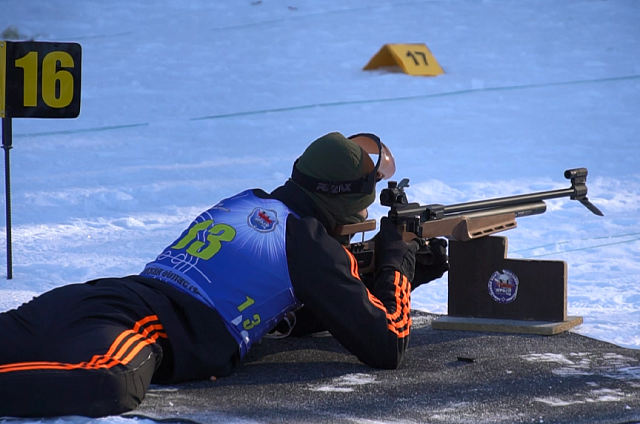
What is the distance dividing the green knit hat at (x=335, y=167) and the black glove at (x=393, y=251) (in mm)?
184

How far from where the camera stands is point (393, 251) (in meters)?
2.99

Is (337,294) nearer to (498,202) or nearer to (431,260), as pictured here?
(431,260)

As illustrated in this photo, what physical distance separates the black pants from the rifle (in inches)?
29.9

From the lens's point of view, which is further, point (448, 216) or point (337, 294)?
point (448, 216)

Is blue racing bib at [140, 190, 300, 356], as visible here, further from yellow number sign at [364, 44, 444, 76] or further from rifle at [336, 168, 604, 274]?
yellow number sign at [364, 44, 444, 76]

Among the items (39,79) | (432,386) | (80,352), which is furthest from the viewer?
A: (39,79)

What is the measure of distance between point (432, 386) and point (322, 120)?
5.76 meters

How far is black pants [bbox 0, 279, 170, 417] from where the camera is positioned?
2178 mm

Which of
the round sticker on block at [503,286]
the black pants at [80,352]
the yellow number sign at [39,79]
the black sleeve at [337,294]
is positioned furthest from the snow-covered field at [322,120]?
the black pants at [80,352]

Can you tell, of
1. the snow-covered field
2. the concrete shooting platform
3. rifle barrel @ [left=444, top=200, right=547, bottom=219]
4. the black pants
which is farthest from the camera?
the snow-covered field

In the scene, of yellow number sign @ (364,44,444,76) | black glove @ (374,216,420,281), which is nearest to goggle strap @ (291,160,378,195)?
black glove @ (374,216,420,281)

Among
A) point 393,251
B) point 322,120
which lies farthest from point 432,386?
point 322,120

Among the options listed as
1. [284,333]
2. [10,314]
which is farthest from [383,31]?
[10,314]

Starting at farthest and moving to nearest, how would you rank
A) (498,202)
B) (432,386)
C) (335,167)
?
1. (498,202)
2. (335,167)
3. (432,386)
